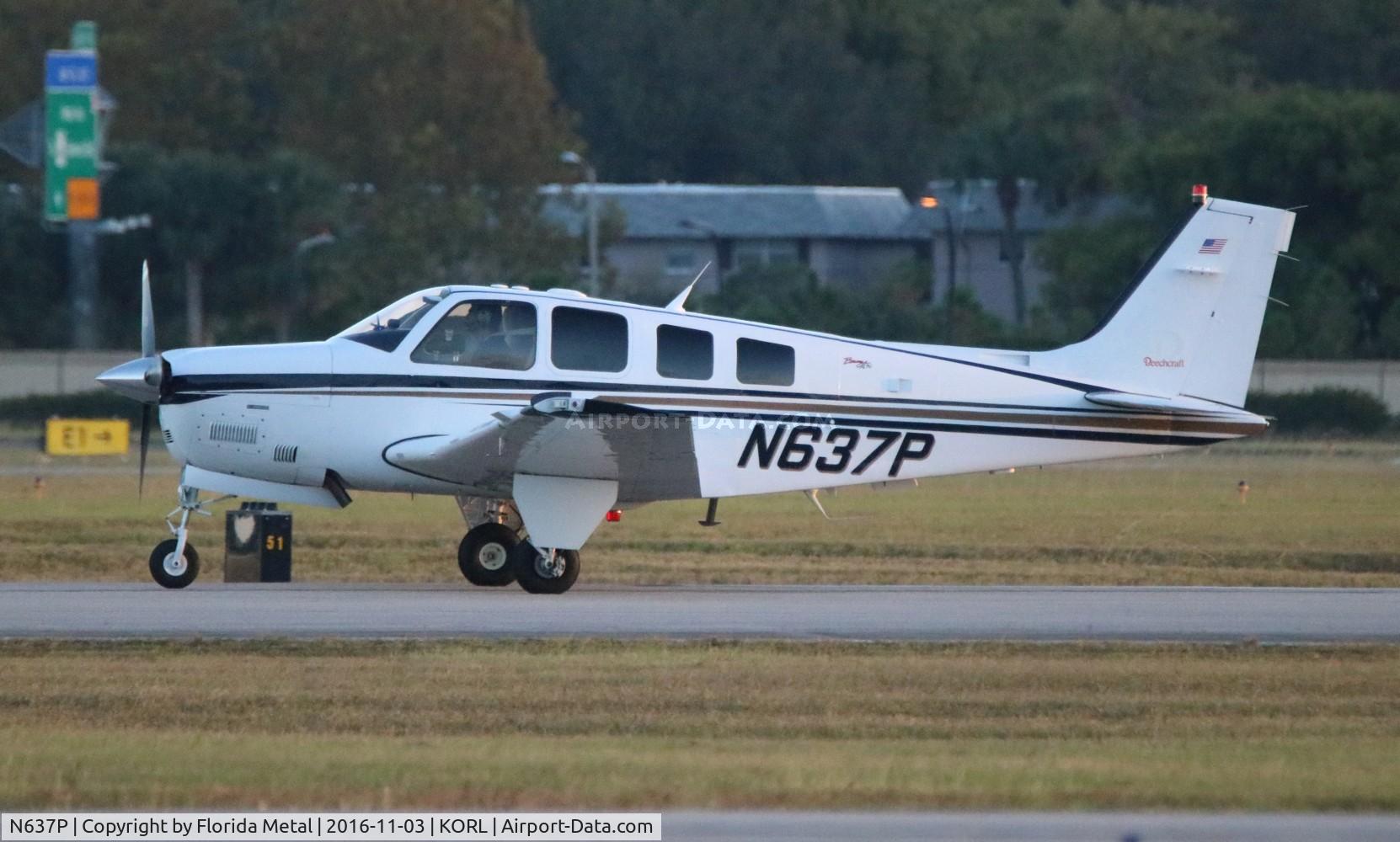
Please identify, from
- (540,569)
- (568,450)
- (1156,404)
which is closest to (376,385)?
(568,450)

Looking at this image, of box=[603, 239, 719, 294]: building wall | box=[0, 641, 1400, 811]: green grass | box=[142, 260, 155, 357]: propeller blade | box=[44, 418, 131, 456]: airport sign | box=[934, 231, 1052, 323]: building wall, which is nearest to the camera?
box=[0, 641, 1400, 811]: green grass

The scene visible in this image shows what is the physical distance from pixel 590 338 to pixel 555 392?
47 cm

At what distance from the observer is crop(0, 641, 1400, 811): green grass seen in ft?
23.0

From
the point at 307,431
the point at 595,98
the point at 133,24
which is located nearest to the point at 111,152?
the point at 133,24

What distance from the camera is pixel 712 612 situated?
12.5 metres

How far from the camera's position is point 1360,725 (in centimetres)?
877

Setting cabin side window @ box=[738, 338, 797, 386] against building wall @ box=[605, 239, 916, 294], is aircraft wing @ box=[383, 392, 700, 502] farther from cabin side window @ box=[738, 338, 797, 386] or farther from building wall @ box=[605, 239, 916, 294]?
building wall @ box=[605, 239, 916, 294]

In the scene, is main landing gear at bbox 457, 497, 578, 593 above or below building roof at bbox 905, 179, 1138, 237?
below

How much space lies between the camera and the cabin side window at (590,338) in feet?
43.5

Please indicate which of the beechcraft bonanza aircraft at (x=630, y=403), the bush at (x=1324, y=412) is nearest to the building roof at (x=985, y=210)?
the bush at (x=1324, y=412)

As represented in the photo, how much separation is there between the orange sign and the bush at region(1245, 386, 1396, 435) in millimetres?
26044

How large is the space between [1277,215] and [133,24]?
48.8m

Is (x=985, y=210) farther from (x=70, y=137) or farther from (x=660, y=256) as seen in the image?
(x=70, y=137)

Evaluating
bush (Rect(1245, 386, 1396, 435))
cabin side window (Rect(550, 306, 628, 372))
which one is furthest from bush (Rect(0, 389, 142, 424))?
cabin side window (Rect(550, 306, 628, 372))
